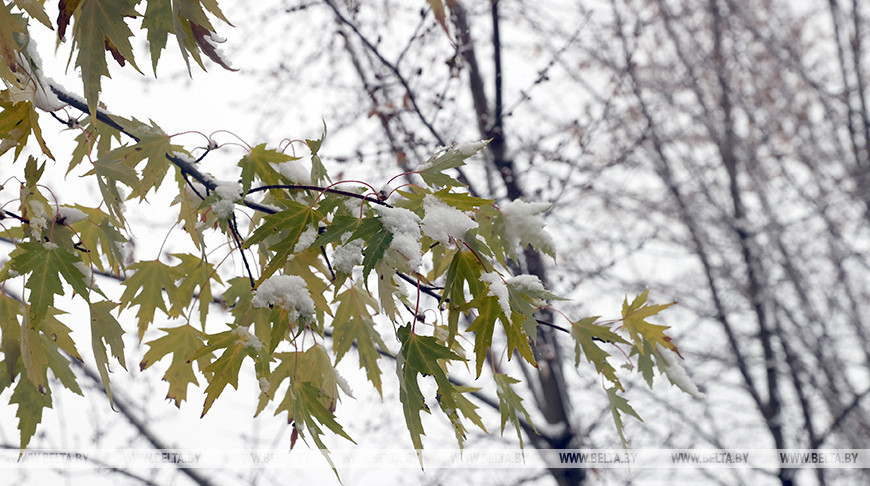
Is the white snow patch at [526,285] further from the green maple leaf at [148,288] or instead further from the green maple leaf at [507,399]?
the green maple leaf at [148,288]

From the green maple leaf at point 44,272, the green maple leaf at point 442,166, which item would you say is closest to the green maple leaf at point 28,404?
the green maple leaf at point 44,272

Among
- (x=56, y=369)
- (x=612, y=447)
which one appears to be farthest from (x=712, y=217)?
(x=56, y=369)

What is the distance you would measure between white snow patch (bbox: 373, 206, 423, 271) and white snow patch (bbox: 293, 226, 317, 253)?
7.5 inches

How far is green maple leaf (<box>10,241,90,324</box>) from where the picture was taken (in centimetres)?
127

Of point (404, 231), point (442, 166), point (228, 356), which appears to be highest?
point (442, 166)

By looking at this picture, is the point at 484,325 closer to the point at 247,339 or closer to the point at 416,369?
the point at 416,369

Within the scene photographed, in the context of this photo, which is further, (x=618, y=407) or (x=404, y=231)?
(x=618, y=407)

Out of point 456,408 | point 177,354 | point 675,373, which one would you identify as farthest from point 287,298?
point 675,373

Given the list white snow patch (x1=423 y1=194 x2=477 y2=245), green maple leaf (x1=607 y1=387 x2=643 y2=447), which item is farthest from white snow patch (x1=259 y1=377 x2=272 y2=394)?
green maple leaf (x1=607 y1=387 x2=643 y2=447)

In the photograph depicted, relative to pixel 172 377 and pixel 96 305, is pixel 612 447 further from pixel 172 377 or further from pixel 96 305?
pixel 96 305

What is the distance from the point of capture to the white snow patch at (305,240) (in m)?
1.27

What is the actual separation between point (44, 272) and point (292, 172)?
60cm

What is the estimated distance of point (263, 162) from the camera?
1.48 metres

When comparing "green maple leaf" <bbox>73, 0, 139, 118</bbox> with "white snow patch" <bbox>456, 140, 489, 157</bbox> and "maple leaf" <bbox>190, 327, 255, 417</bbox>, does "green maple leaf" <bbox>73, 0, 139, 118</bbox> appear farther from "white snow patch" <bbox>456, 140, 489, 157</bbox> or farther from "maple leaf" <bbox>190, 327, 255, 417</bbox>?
"white snow patch" <bbox>456, 140, 489, 157</bbox>
